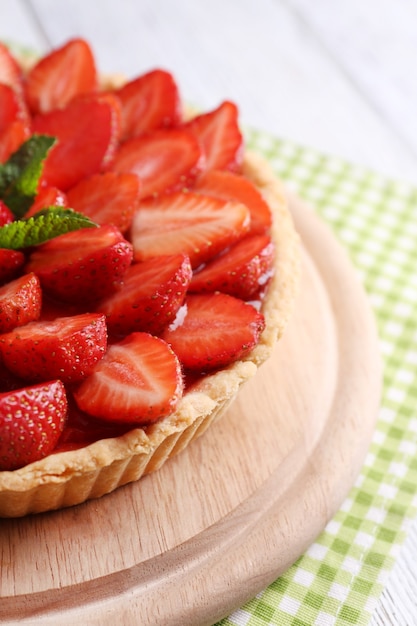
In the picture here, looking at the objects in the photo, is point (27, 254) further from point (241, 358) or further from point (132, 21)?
point (132, 21)

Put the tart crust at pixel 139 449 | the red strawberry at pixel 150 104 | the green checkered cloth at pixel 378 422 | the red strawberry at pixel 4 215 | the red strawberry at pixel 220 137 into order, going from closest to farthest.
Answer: the tart crust at pixel 139 449, the green checkered cloth at pixel 378 422, the red strawberry at pixel 4 215, the red strawberry at pixel 220 137, the red strawberry at pixel 150 104

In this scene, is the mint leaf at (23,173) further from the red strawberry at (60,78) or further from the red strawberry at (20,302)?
the red strawberry at (60,78)

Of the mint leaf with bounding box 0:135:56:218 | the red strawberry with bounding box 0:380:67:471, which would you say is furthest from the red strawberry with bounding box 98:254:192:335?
the mint leaf with bounding box 0:135:56:218

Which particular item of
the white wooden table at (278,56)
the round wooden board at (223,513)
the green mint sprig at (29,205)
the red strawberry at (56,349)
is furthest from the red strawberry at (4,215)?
the white wooden table at (278,56)

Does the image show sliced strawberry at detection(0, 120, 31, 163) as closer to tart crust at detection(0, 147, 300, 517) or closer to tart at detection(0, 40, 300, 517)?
tart at detection(0, 40, 300, 517)

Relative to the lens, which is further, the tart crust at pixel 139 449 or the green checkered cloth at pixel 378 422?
the green checkered cloth at pixel 378 422

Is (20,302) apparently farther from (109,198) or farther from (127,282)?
(109,198)

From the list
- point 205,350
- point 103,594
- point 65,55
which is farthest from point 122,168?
point 103,594
